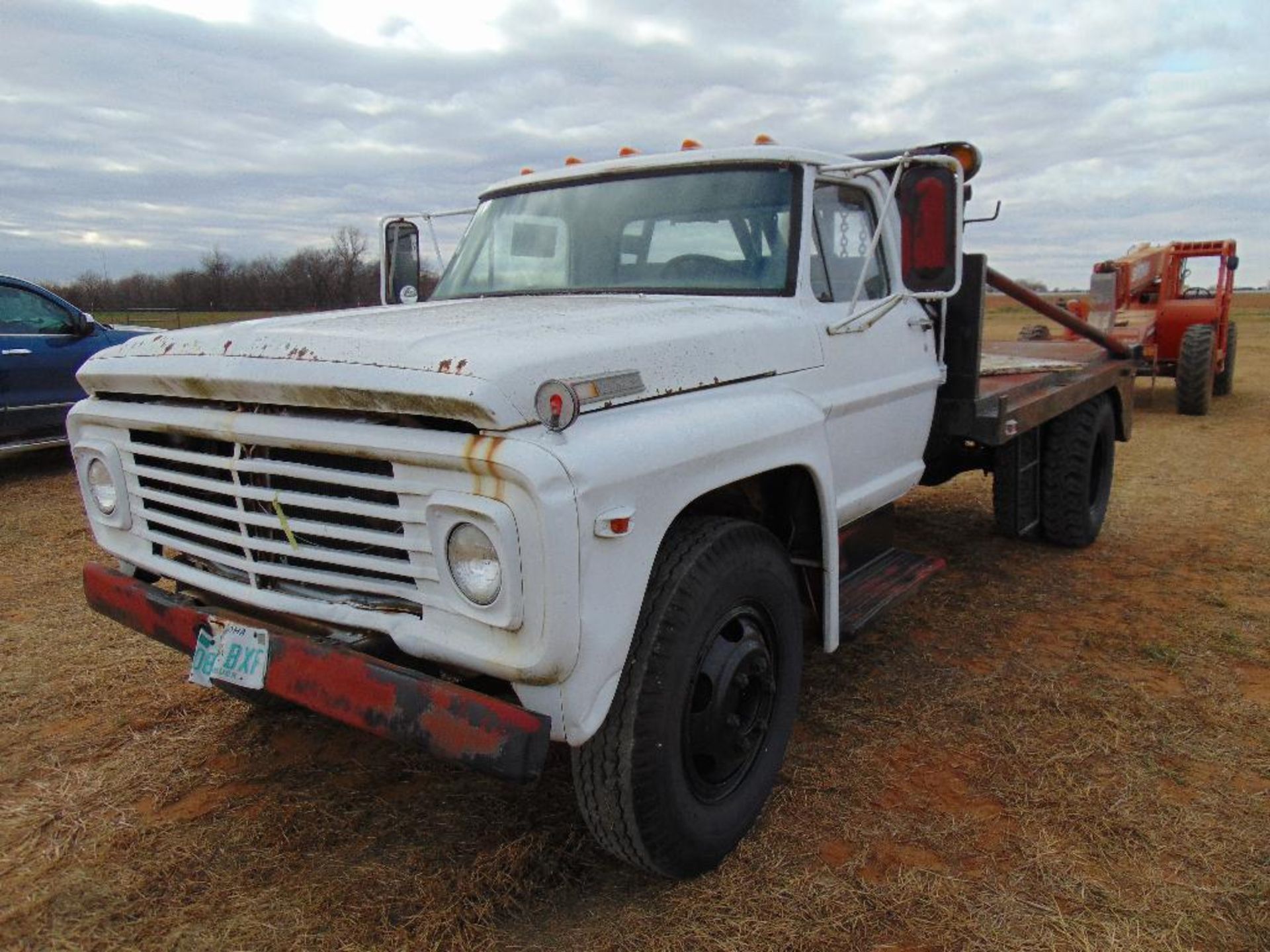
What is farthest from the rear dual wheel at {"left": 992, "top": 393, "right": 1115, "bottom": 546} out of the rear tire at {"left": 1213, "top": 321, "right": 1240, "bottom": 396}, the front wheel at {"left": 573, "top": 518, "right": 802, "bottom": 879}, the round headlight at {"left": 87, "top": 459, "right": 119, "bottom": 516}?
the rear tire at {"left": 1213, "top": 321, "right": 1240, "bottom": 396}

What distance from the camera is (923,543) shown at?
597cm

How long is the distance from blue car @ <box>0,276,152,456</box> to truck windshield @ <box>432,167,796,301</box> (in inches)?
235

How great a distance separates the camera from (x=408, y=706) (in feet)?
7.01

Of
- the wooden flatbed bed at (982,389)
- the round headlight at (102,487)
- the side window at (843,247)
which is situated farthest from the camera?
the wooden flatbed bed at (982,389)

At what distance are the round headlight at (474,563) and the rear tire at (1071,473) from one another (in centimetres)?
446

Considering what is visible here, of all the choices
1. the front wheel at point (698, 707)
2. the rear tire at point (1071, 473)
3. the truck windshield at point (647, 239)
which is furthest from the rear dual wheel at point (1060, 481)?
the front wheel at point (698, 707)

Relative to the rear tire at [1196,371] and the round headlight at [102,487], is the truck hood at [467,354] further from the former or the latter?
the rear tire at [1196,371]

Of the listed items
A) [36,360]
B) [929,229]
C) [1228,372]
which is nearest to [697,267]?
[929,229]

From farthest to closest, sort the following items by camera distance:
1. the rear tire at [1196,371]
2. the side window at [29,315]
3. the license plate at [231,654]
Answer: the rear tire at [1196,371]
the side window at [29,315]
the license plate at [231,654]

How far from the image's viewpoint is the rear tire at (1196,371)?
11.6 metres

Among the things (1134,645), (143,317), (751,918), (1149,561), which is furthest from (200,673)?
(143,317)

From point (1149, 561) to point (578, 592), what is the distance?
189 inches

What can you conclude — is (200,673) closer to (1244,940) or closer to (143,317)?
(1244,940)

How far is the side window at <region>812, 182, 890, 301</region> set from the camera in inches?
133
